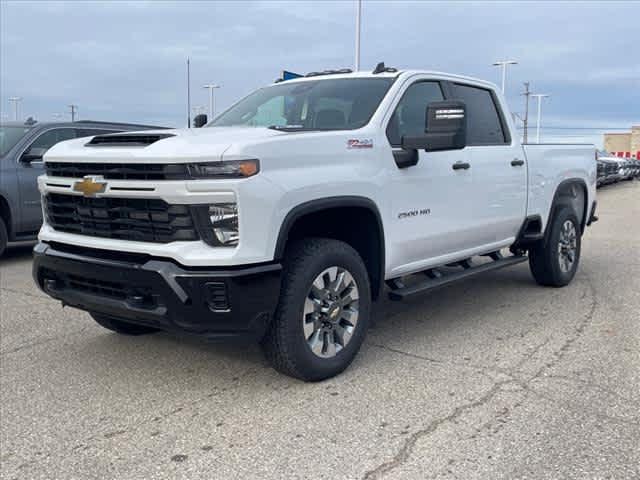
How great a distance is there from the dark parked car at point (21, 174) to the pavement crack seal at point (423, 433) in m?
6.83

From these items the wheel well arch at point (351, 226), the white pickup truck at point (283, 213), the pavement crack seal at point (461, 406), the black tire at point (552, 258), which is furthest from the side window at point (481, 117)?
the pavement crack seal at point (461, 406)

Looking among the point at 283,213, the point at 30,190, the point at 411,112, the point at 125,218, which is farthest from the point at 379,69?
the point at 30,190

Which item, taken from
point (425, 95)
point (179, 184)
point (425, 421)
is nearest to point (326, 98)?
point (425, 95)

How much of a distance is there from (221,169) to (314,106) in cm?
165

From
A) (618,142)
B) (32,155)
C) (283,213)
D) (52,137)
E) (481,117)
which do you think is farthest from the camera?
(618,142)

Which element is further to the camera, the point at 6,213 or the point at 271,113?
the point at 6,213

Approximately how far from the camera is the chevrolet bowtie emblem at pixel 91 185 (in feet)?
12.2

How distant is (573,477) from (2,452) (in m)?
2.71

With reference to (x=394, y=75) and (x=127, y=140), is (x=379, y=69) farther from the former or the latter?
(x=127, y=140)

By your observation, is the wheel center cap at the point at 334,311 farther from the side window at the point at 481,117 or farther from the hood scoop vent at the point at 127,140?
the side window at the point at 481,117

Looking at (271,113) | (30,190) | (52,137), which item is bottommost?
(30,190)

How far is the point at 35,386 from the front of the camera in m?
4.06

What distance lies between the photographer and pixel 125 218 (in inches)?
146

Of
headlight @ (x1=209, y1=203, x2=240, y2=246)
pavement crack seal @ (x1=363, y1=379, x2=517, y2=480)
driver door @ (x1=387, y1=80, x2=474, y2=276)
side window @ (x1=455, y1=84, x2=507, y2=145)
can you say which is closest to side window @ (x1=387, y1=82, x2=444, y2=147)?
driver door @ (x1=387, y1=80, x2=474, y2=276)
